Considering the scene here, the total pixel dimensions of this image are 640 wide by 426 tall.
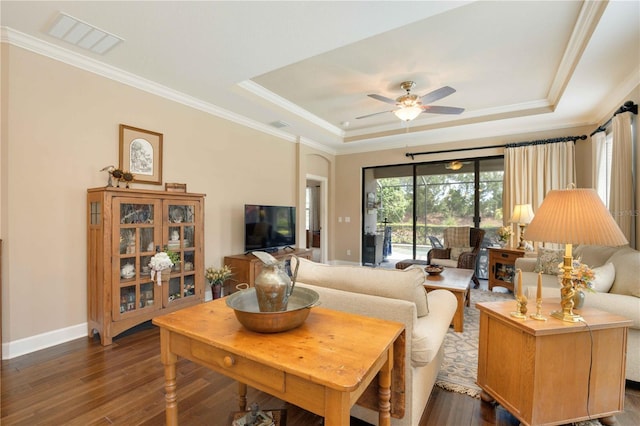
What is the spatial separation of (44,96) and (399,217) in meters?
5.90

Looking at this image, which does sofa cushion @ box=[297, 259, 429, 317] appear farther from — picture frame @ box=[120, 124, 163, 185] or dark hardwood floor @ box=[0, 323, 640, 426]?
picture frame @ box=[120, 124, 163, 185]

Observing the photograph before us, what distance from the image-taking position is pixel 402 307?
4.93 ft

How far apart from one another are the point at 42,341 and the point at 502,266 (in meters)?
5.83

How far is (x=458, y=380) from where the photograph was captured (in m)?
2.19

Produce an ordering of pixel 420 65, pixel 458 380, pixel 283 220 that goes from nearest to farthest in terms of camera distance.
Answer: pixel 458 380, pixel 420 65, pixel 283 220

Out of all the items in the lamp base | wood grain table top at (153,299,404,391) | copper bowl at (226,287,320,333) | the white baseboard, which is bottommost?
the white baseboard

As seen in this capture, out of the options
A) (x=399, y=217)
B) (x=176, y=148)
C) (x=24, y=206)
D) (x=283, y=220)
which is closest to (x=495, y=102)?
(x=399, y=217)

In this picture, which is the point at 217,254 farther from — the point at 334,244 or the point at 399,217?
the point at 399,217

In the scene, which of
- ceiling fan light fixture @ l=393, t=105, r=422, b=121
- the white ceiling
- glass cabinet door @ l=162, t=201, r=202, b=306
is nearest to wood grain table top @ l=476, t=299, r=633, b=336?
the white ceiling

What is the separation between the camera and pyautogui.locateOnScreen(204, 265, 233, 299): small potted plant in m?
3.84

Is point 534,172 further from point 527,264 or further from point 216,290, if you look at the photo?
point 216,290

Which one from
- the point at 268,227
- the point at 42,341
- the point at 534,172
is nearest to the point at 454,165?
the point at 534,172

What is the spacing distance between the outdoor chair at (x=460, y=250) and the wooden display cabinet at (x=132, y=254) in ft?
12.4

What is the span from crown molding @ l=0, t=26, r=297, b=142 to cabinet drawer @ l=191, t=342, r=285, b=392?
10.4 feet
